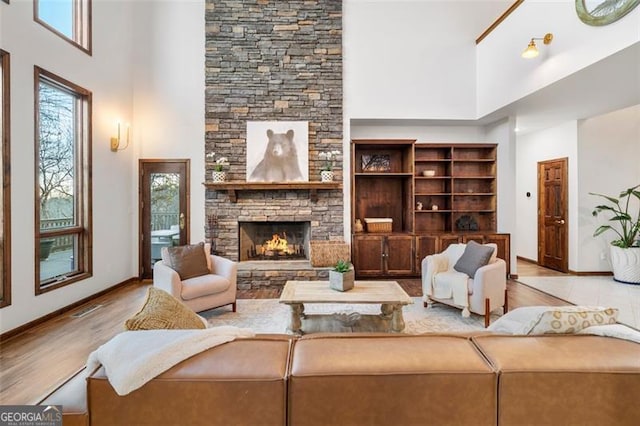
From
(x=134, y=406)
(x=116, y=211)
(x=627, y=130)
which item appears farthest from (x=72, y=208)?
(x=627, y=130)

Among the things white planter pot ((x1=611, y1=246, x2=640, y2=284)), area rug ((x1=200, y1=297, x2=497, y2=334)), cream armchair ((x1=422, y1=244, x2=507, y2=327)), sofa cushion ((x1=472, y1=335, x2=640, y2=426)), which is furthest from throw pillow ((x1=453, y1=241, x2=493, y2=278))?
white planter pot ((x1=611, y1=246, x2=640, y2=284))

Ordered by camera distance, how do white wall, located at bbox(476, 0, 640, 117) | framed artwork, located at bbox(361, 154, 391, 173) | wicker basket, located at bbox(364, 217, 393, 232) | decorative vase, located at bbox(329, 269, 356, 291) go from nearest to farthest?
white wall, located at bbox(476, 0, 640, 117), decorative vase, located at bbox(329, 269, 356, 291), wicker basket, located at bbox(364, 217, 393, 232), framed artwork, located at bbox(361, 154, 391, 173)

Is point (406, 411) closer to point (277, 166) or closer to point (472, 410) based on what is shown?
point (472, 410)

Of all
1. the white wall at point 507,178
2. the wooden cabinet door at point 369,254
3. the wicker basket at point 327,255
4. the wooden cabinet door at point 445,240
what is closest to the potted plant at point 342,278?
the wicker basket at point 327,255

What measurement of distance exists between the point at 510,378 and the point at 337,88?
17.0 feet

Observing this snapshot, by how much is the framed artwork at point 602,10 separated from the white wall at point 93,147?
18.5 ft

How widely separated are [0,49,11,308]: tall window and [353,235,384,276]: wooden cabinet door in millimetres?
4243

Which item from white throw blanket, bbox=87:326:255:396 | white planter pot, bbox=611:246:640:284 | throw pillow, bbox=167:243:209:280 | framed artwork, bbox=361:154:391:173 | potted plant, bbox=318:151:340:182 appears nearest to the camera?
white throw blanket, bbox=87:326:255:396

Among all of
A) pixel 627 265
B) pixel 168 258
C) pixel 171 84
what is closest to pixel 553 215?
pixel 627 265

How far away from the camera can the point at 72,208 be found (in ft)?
14.0

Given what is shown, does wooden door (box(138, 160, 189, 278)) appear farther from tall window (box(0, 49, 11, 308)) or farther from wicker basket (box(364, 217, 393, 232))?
wicker basket (box(364, 217, 393, 232))

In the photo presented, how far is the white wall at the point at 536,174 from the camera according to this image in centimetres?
586

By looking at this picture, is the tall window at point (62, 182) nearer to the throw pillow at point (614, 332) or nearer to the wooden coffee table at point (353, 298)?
the wooden coffee table at point (353, 298)

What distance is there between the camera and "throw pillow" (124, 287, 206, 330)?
4.62ft
